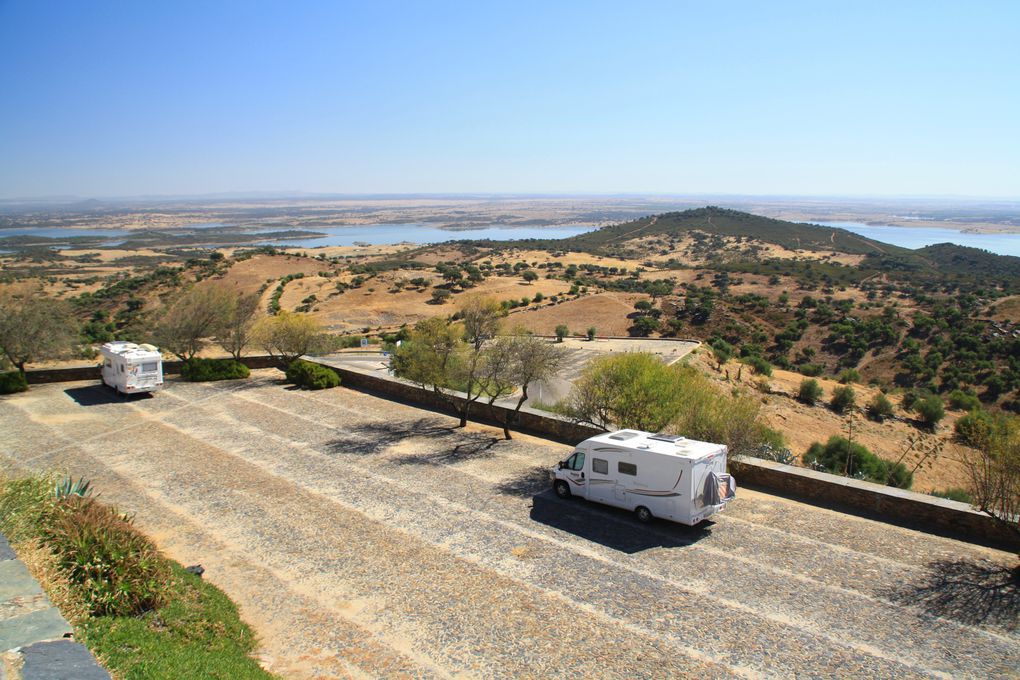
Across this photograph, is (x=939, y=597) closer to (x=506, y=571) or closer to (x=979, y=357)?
(x=506, y=571)

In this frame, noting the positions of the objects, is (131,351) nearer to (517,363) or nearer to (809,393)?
(517,363)

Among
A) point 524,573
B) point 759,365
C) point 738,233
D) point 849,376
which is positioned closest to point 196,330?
point 524,573

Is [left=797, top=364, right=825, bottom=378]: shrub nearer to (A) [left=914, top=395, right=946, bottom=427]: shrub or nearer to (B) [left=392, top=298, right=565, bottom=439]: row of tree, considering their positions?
(A) [left=914, top=395, right=946, bottom=427]: shrub

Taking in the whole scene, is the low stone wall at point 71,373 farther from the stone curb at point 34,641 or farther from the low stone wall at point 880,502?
the low stone wall at point 880,502

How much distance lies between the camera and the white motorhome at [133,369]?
22.6 meters

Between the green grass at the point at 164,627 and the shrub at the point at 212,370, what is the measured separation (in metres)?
17.8

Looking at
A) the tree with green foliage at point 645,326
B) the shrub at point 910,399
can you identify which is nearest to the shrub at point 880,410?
the shrub at point 910,399

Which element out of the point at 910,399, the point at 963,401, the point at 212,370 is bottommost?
the point at 963,401

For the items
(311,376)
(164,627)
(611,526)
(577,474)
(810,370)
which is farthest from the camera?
(810,370)

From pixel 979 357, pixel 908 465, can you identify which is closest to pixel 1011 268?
pixel 979 357

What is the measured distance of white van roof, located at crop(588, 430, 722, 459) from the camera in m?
11.4

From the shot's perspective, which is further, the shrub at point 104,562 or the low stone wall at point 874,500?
the low stone wall at point 874,500

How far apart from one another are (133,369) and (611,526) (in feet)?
61.3

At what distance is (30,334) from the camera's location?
80.3 feet
